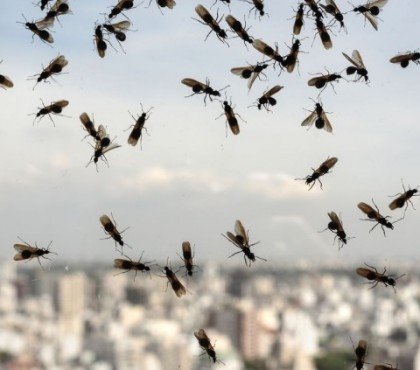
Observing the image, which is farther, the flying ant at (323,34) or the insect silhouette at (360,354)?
the flying ant at (323,34)

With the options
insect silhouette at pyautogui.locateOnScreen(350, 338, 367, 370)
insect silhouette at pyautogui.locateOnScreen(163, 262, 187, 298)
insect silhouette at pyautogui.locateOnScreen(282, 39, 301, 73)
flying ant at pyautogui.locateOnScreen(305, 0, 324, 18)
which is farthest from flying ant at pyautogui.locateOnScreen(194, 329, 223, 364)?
flying ant at pyautogui.locateOnScreen(305, 0, 324, 18)

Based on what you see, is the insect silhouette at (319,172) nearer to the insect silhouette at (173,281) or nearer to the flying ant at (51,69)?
the insect silhouette at (173,281)

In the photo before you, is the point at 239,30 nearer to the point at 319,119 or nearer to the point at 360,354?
the point at 319,119

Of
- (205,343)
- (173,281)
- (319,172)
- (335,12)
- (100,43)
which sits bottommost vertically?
(205,343)

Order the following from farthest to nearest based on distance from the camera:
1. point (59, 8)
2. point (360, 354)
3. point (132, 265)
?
point (132, 265)
point (59, 8)
point (360, 354)

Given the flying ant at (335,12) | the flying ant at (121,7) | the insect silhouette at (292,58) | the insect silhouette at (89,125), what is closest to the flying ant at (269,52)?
the insect silhouette at (292,58)

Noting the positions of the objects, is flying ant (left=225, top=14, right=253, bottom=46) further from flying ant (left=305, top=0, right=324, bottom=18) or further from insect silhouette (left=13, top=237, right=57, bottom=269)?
insect silhouette (left=13, top=237, right=57, bottom=269)

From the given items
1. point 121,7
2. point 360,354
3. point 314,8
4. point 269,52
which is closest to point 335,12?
point 314,8
